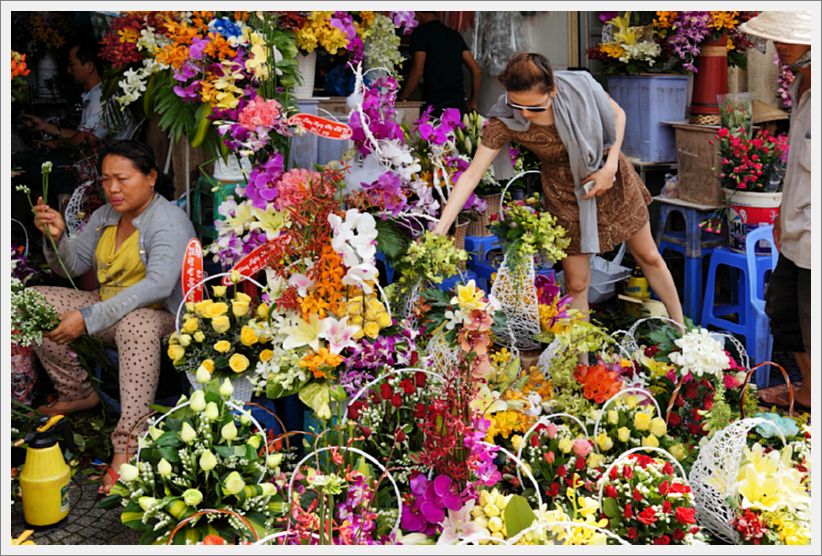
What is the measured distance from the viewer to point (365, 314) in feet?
11.1

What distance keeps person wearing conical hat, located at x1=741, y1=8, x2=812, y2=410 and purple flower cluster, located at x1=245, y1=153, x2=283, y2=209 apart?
5.82 ft

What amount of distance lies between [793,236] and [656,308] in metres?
1.08

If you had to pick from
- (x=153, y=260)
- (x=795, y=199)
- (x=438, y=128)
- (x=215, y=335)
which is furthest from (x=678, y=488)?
(x=153, y=260)

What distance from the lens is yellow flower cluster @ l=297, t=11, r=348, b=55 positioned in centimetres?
393

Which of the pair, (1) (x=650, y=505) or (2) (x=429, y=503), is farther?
(2) (x=429, y=503)

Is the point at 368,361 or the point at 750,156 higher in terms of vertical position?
→ the point at 750,156

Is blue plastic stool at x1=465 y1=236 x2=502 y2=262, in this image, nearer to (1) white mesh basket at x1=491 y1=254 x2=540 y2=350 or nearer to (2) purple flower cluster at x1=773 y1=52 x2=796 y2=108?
(1) white mesh basket at x1=491 y1=254 x2=540 y2=350

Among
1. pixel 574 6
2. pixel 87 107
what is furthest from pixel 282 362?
pixel 87 107

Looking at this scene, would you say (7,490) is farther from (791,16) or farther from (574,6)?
(791,16)

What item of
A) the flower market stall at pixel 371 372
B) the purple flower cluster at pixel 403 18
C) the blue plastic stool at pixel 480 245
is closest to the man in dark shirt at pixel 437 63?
the purple flower cluster at pixel 403 18

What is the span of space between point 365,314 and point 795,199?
1.67 meters

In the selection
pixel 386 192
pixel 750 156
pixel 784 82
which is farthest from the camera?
pixel 784 82

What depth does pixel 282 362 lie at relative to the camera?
337 cm

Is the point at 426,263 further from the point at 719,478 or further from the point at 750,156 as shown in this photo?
the point at 750,156
